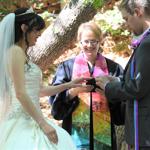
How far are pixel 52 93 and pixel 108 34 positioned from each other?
5.37m

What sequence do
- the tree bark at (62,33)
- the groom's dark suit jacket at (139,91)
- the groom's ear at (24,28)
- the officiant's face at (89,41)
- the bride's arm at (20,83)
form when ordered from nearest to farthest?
the groom's dark suit jacket at (139,91), the bride's arm at (20,83), the groom's ear at (24,28), the officiant's face at (89,41), the tree bark at (62,33)

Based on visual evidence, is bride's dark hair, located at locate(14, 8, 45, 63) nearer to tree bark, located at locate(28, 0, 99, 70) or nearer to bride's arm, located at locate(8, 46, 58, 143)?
bride's arm, located at locate(8, 46, 58, 143)

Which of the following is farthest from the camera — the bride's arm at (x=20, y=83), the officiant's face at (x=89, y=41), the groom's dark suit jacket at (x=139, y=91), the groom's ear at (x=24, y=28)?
the officiant's face at (x=89, y=41)

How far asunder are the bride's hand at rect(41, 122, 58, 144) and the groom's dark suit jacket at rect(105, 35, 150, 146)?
0.50 m

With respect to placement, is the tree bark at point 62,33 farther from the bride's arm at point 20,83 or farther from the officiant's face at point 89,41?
the bride's arm at point 20,83

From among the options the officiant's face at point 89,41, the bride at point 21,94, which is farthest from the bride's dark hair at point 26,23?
the officiant's face at point 89,41

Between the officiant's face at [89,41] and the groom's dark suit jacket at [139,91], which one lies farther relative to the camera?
the officiant's face at [89,41]

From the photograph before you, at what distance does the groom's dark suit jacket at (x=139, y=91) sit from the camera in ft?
9.87

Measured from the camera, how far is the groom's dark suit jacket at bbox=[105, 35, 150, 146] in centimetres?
301

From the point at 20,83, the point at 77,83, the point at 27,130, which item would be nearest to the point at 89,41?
the point at 77,83

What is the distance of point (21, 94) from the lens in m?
3.29

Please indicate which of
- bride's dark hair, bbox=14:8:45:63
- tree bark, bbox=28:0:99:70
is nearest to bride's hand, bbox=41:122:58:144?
bride's dark hair, bbox=14:8:45:63

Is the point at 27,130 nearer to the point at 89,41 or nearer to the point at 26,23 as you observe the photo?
the point at 26,23

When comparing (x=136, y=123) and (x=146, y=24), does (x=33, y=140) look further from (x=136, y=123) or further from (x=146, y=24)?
(x=146, y=24)
